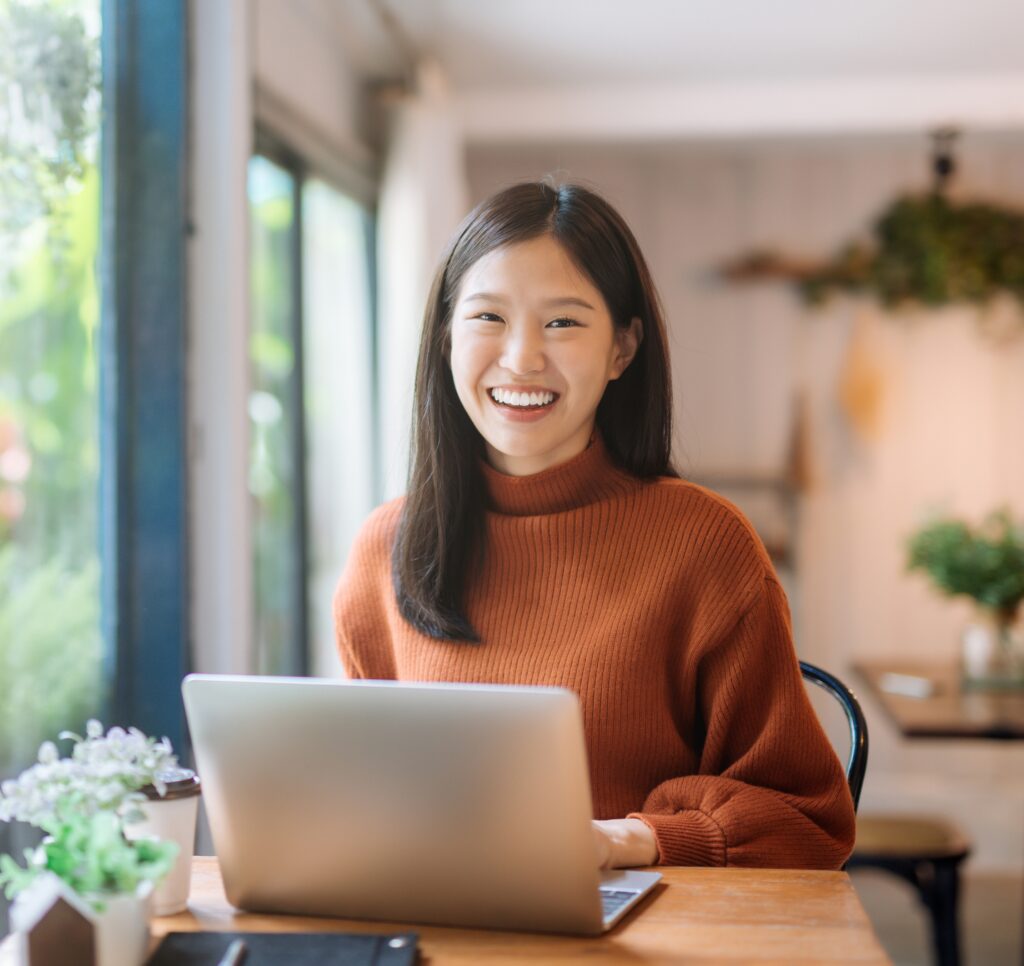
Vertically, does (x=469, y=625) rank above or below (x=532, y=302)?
below

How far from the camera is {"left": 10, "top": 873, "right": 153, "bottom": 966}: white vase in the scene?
848 mm

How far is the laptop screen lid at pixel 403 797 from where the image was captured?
0.89m

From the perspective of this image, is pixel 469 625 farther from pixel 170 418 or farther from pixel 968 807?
pixel 968 807

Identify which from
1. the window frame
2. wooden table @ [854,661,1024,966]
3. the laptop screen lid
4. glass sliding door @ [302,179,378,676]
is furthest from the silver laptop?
glass sliding door @ [302,179,378,676]

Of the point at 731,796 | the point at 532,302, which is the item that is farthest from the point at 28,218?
the point at 731,796

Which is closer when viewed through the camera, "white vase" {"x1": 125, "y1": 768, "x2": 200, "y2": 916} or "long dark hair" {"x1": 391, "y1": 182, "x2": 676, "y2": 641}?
"white vase" {"x1": 125, "y1": 768, "x2": 200, "y2": 916}

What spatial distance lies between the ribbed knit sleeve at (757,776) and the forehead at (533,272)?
37cm

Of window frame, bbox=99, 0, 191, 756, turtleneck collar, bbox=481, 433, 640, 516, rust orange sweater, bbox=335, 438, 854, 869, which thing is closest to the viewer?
rust orange sweater, bbox=335, 438, 854, 869

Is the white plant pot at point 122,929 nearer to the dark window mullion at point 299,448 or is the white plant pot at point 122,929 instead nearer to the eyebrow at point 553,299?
the eyebrow at point 553,299

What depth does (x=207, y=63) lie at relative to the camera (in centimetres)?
229

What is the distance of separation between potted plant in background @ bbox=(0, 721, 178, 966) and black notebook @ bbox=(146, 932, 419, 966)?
0.04 metres

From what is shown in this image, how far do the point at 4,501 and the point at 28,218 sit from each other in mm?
422

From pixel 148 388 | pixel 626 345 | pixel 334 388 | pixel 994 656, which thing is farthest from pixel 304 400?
pixel 626 345

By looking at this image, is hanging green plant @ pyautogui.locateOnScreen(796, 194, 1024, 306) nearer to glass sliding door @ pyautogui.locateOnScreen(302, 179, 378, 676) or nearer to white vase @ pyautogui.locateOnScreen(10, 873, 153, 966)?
glass sliding door @ pyautogui.locateOnScreen(302, 179, 378, 676)
